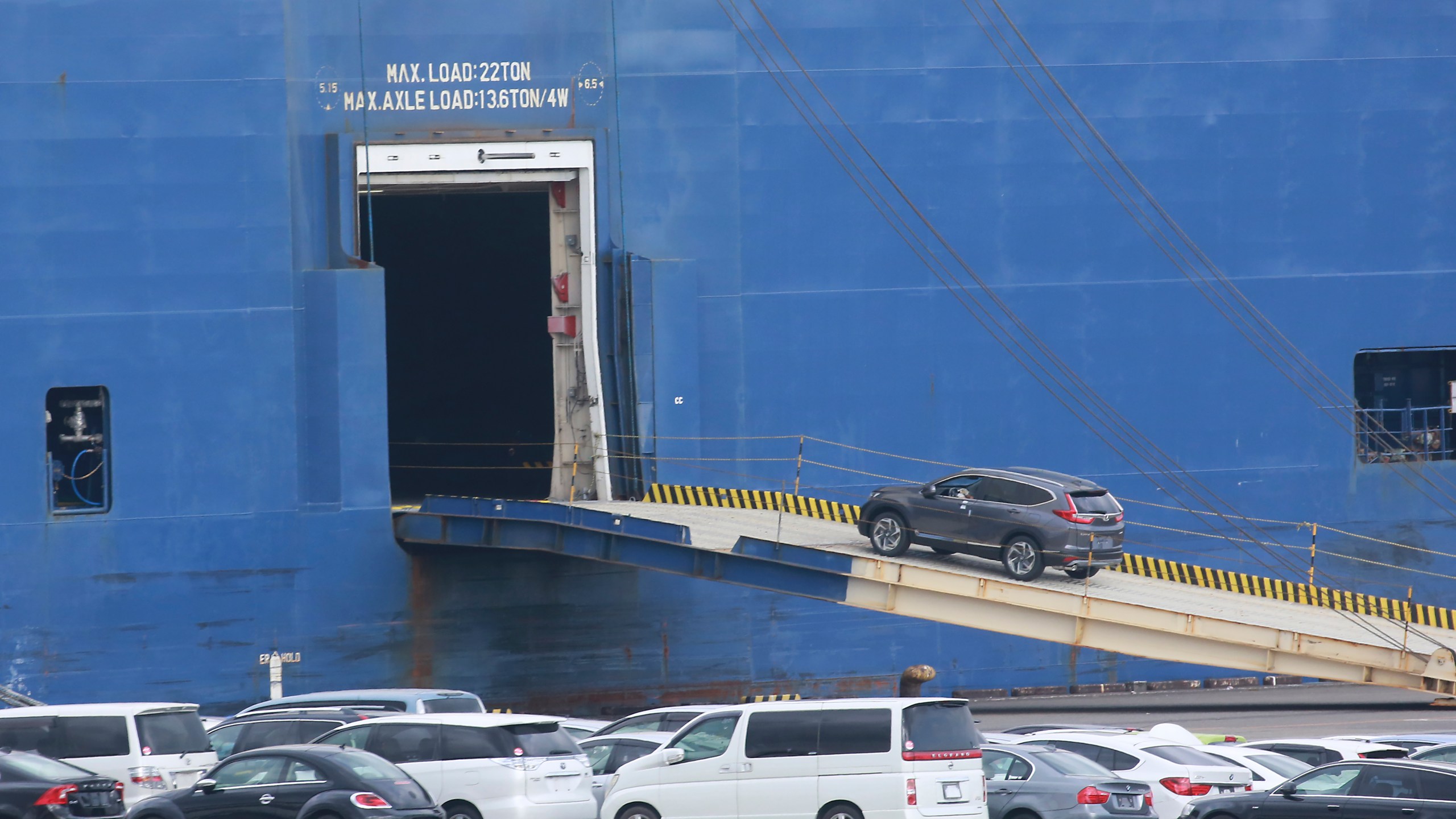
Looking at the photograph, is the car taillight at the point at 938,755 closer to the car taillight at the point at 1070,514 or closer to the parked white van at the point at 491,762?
the parked white van at the point at 491,762

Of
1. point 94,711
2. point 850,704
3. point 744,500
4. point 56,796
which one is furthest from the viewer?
point 744,500

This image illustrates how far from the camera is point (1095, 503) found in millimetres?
22109

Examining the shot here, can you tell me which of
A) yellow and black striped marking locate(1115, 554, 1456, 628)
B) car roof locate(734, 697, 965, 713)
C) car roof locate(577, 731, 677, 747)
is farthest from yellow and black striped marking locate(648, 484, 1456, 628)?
car roof locate(734, 697, 965, 713)

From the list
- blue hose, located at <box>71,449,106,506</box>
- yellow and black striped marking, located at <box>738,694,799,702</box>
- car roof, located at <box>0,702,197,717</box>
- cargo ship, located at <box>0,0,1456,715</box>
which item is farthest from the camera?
yellow and black striped marking, located at <box>738,694,799,702</box>

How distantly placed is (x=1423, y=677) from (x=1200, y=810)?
8202mm

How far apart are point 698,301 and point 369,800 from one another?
15.5m

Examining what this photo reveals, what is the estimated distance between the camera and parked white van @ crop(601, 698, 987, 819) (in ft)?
47.3

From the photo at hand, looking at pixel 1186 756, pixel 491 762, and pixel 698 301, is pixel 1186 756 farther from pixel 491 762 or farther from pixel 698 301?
pixel 698 301

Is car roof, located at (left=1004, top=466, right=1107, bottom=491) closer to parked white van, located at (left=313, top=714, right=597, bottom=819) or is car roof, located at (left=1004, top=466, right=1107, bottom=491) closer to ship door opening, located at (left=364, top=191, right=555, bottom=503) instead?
parked white van, located at (left=313, top=714, right=597, bottom=819)

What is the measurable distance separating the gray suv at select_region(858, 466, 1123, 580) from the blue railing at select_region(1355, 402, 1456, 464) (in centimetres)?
1010

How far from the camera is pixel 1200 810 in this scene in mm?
15406

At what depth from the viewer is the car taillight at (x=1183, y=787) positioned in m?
16.4

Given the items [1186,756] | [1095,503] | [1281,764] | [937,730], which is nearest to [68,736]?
[937,730]

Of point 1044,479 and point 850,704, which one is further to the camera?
point 1044,479
